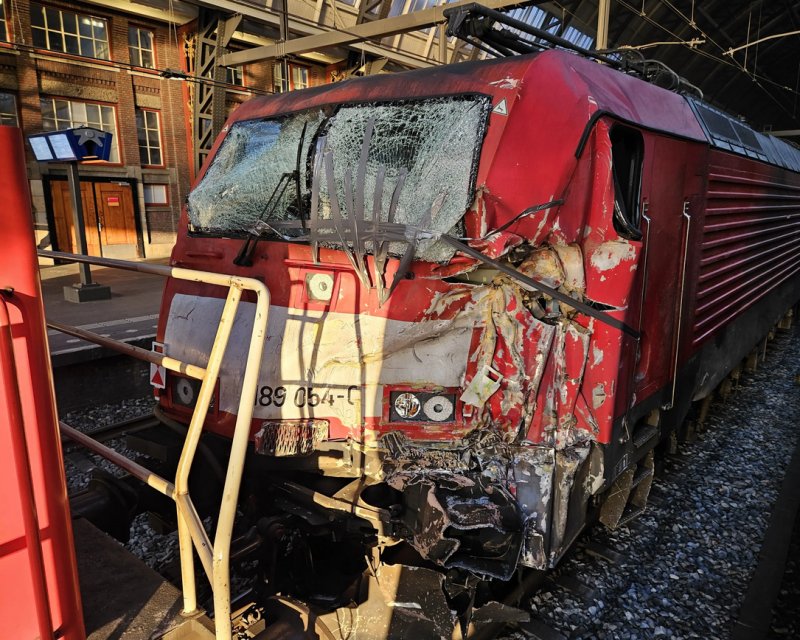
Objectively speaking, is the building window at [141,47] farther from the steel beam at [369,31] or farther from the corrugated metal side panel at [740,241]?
the corrugated metal side panel at [740,241]

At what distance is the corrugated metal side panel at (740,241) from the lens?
14.4 ft

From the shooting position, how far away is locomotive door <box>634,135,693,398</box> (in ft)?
10.9

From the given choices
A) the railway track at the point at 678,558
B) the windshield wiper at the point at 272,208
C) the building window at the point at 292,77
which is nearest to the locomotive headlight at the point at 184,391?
the railway track at the point at 678,558

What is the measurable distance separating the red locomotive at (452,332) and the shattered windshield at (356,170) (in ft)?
0.05

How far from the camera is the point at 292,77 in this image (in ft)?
62.3

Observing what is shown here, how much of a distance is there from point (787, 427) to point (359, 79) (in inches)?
235

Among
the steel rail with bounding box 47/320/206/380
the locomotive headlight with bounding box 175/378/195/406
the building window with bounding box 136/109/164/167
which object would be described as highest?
the building window with bounding box 136/109/164/167

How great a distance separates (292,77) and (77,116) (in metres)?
6.76

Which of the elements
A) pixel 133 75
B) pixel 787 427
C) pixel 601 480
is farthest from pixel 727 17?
pixel 601 480

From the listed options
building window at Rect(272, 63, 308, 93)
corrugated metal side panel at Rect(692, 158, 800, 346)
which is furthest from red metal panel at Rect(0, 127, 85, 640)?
building window at Rect(272, 63, 308, 93)

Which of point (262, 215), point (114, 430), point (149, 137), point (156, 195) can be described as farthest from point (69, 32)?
point (262, 215)

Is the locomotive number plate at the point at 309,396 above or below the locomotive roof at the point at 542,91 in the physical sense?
below

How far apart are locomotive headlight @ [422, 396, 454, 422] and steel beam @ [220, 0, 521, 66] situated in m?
7.64

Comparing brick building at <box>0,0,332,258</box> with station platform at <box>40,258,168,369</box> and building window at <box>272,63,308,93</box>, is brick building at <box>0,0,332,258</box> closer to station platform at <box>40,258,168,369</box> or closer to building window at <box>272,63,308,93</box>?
building window at <box>272,63,308,93</box>
